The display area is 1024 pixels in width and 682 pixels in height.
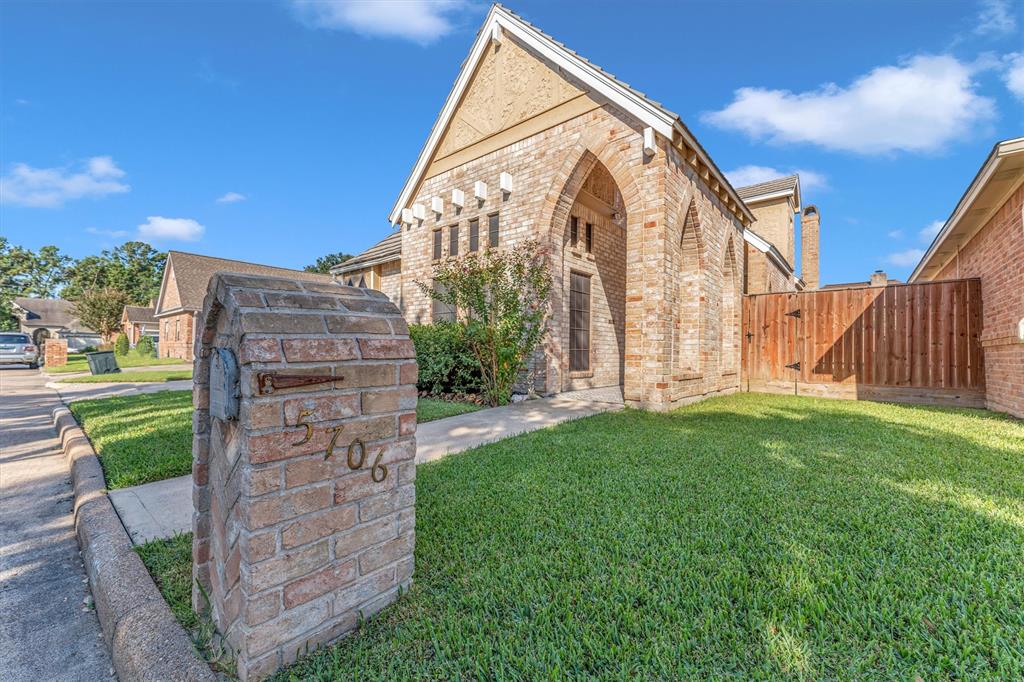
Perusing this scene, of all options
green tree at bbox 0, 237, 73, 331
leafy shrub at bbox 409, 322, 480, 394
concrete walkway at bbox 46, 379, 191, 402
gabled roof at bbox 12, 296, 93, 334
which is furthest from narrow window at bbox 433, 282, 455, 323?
green tree at bbox 0, 237, 73, 331

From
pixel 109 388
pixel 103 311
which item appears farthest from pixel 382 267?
pixel 103 311

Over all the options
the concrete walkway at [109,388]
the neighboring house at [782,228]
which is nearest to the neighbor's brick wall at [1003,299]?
the neighboring house at [782,228]

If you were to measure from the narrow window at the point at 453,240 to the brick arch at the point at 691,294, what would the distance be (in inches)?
193

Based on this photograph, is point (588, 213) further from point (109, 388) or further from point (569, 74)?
point (109, 388)

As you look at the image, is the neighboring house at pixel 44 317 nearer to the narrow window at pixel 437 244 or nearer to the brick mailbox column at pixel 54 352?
the brick mailbox column at pixel 54 352

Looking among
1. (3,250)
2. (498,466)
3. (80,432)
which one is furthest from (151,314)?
(498,466)

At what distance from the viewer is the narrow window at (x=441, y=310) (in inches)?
376

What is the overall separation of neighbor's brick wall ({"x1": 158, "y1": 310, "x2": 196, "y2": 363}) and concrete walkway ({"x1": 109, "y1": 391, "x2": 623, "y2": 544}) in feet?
74.4

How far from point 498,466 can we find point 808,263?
66.4 ft

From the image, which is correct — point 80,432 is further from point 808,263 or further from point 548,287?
point 808,263

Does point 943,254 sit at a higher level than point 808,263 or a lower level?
lower

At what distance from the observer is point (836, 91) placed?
9273 millimetres

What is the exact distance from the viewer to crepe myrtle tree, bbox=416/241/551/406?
7.07 metres

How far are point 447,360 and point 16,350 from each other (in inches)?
867
